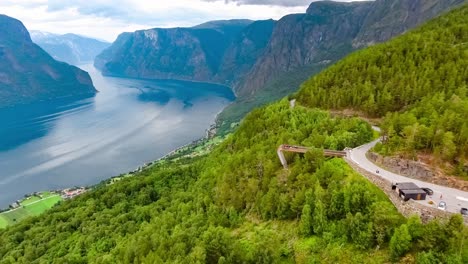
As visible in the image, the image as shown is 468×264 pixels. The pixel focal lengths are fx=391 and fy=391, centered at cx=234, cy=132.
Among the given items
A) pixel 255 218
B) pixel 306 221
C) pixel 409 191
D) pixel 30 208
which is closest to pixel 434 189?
pixel 409 191

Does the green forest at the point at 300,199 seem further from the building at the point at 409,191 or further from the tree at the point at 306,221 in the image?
the building at the point at 409,191

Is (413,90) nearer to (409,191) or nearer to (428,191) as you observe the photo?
(428,191)

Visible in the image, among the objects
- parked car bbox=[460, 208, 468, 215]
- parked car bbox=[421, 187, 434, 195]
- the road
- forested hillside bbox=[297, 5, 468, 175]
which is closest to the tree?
the road

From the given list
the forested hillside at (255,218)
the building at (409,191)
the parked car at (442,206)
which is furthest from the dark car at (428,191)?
the forested hillside at (255,218)

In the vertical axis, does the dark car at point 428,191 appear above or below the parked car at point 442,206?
below

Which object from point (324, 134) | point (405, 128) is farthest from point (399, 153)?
point (324, 134)

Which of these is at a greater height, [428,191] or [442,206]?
[442,206]
